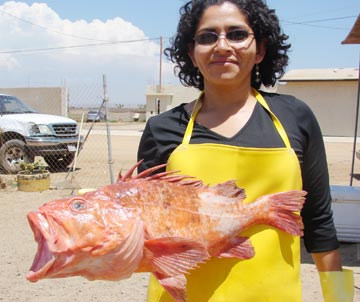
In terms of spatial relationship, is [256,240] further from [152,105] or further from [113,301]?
[152,105]

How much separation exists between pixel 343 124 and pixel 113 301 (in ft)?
73.1

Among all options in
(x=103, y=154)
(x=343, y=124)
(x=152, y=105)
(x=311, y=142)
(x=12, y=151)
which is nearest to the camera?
(x=311, y=142)

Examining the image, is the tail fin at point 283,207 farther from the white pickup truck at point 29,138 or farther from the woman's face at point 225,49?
the white pickup truck at point 29,138

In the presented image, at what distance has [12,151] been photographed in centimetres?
1072

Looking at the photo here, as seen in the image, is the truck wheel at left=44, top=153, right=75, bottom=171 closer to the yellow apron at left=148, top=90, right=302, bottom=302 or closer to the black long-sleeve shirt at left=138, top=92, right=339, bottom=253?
the black long-sleeve shirt at left=138, top=92, right=339, bottom=253

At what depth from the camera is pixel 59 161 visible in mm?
11977

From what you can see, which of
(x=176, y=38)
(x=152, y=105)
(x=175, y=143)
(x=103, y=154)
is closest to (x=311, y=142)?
(x=175, y=143)

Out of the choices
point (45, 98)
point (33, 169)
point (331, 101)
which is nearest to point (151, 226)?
point (33, 169)

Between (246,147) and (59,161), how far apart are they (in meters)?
10.9

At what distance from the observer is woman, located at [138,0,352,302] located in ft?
5.16

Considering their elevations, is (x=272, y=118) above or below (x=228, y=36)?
below

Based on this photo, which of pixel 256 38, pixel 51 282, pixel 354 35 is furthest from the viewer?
pixel 354 35

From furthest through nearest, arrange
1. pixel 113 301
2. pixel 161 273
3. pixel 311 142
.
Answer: pixel 113 301 → pixel 311 142 → pixel 161 273

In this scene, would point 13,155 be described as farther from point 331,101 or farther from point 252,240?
point 331,101
